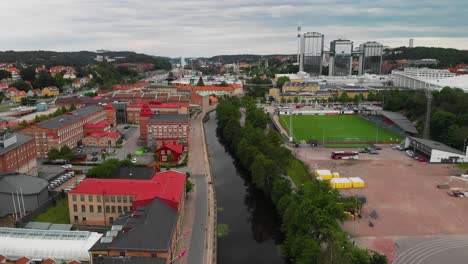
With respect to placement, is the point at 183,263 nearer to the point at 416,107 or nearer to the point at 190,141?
the point at 190,141

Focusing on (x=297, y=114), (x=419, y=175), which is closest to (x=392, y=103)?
(x=297, y=114)

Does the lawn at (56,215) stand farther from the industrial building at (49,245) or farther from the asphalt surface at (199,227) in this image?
the asphalt surface at (199,227)

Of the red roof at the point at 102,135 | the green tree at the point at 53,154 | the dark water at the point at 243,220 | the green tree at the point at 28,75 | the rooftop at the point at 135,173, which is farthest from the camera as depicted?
the green tree at the point at 28,75

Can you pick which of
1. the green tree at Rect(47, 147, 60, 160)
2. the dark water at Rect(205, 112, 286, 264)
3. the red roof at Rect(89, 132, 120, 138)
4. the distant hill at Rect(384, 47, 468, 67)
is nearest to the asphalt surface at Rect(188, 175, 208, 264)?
the dark water at Rect(205, 112, 286, 264)

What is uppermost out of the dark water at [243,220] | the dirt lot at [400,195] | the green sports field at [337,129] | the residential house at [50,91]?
the residential house at [50,91]

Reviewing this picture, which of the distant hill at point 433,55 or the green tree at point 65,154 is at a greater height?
the distant hill at point 433,55

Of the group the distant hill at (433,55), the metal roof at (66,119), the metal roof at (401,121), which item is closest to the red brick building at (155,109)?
the metal roof at (66,119)

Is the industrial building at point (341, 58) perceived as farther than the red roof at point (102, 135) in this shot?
Yes

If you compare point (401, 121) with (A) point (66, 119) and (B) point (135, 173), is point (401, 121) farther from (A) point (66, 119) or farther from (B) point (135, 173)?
(A) point (66, 119)
